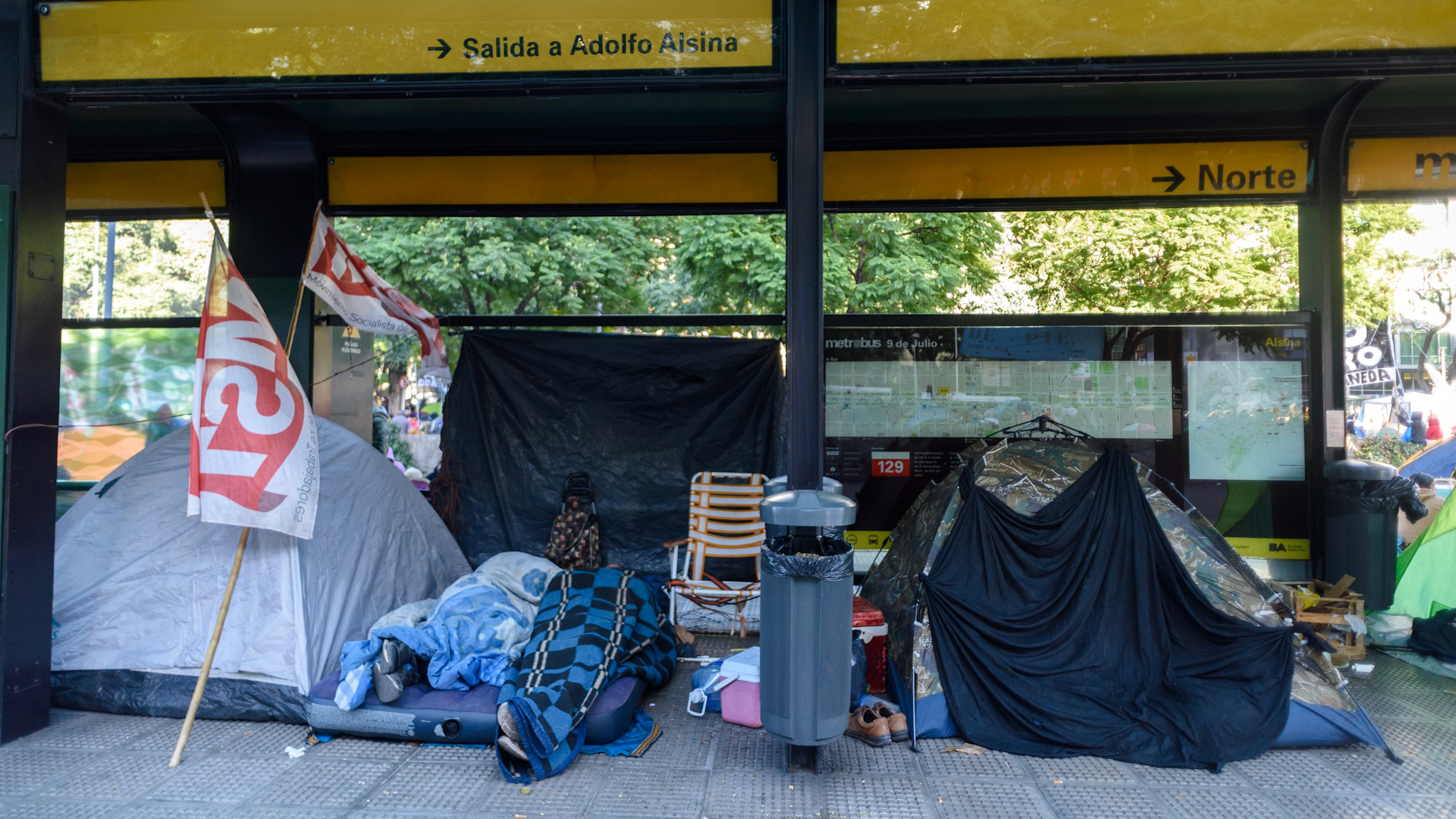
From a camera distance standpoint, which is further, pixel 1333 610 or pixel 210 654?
pixel 1333 610

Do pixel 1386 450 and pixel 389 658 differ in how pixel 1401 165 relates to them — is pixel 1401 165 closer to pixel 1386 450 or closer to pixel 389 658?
pixel 1386 450

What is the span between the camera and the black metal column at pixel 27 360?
3840mm

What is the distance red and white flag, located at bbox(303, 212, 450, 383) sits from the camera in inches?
193

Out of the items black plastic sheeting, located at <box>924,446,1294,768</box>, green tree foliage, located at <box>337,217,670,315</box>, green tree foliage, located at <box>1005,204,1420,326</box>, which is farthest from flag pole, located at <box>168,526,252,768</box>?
green tree foliage, located at <box>1005,204,1420,326</box>

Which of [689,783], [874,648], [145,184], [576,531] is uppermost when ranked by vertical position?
[145,184]

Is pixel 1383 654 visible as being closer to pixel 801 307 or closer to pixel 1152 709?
pixel 1152 709

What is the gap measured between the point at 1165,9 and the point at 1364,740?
3.49 m

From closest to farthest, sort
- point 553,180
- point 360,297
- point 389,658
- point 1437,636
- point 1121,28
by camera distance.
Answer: point 1121,28, point 389,658, point 1437,636, point 360,297, point 553,180

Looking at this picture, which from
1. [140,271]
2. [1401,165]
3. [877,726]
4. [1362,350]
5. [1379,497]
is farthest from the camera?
[1362,350]

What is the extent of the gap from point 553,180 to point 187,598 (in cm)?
366

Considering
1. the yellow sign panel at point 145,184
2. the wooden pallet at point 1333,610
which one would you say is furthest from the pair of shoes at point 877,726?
the yellow sign panel at point 145,184

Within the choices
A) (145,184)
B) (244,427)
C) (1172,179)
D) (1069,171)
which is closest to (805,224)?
(244,427)

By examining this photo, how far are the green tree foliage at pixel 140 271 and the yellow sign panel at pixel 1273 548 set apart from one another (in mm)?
8402

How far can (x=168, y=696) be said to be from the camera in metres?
4.10
